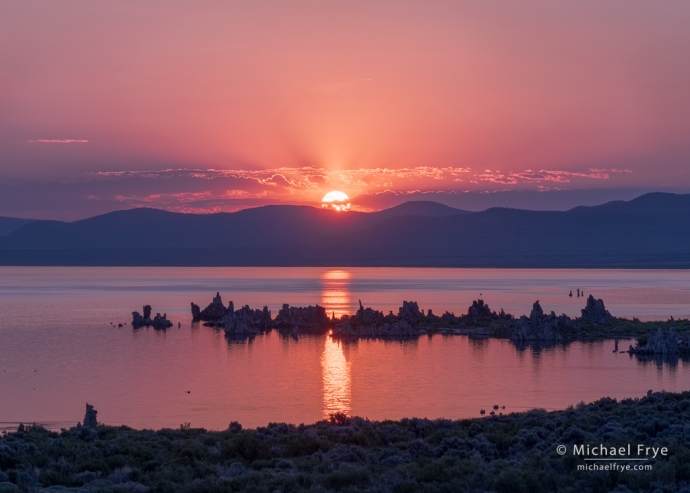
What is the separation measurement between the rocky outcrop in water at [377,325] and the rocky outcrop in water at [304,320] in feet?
4.58

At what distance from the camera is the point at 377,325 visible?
5272 cm

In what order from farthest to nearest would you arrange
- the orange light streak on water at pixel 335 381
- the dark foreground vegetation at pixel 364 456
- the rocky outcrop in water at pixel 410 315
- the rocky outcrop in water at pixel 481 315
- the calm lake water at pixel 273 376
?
the rocky outcrop in water at pixel 481 315
the rocky outcrop in water at pixel 410 315
the orange light streak on water at pixel 335 381
the calm lake water at pixel 273 376
the dark foreground vegetation at pixel 364 456

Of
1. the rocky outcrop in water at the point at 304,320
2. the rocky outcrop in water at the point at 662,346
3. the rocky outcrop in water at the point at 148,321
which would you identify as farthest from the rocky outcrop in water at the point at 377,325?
the rocky outcrop in water at the point at 662,346

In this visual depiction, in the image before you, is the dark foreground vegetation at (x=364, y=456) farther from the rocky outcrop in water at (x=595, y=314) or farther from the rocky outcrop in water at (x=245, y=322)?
the rocky outcrop in water at (x=595, y=314)

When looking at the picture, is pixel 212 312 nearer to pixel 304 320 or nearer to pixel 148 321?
pixel 148 321

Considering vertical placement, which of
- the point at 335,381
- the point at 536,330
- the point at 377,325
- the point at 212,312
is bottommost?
the point at 335,381

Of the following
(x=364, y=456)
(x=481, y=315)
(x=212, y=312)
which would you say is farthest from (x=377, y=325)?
(x=364, y=456)

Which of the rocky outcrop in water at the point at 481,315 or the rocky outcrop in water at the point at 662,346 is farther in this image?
the rocky outcrop in water at the point at 481,315

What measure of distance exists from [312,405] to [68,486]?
50.7 feet

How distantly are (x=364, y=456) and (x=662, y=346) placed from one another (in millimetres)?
30087

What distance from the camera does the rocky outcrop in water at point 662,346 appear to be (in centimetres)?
4172

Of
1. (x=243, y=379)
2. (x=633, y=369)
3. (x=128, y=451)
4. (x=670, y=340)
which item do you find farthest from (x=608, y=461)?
(x=670, y=340)

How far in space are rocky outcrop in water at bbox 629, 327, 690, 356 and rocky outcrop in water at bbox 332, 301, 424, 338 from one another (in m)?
13.2

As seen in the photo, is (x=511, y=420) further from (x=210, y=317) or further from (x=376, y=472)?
(x=210, y=317)
